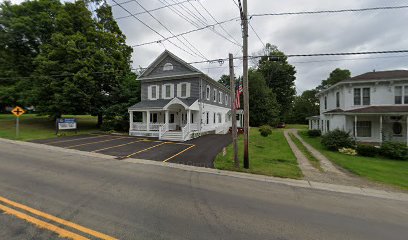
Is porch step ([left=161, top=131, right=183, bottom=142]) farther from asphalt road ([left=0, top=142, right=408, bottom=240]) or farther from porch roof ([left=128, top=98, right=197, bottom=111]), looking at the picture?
asphalt road ([left=0, top=142, right=408, bottom=240])

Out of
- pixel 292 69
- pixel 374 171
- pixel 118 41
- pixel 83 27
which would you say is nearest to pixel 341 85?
pixel 374 171

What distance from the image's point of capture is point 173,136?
1941 centimetres

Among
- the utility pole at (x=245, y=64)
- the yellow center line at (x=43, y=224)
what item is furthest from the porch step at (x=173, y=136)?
the yellow center line at (x=43, y=224)

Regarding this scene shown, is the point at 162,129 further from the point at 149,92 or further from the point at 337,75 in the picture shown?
the point at 337,75

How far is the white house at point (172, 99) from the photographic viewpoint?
21.3 m

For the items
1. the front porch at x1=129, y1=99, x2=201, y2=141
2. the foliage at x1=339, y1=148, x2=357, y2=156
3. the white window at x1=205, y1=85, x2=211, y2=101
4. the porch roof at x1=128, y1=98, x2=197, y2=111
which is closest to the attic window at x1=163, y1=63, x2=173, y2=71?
the porch roof at x1=128, y1=98, x2=197, y2=111

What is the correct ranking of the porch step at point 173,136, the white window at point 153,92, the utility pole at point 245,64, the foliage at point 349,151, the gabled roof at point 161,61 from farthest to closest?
1. the white window at point 153,92
2. the gabled roof at point 161,61
3. the porch step at point 173,136
4. the foliage at point 349,151
5. the utility pole at point 245,64

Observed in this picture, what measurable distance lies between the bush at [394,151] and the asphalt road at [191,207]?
11.8m

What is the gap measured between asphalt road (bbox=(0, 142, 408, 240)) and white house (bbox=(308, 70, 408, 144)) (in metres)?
16.2

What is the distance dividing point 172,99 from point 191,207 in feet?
53.6

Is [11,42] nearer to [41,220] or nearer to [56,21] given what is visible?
[56,21]

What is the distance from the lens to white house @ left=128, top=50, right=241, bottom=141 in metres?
21.3

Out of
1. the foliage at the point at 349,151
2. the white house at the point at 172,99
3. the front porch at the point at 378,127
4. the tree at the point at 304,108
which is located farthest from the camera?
the tree at the point at 304,108

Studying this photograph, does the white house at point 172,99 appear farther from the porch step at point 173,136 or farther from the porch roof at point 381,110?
the porch roof at point 381,110
